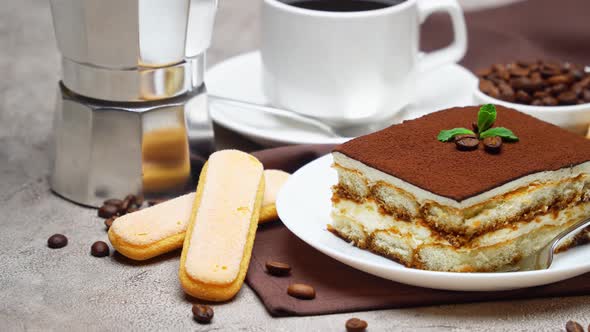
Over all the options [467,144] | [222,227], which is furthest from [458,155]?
[222,227]

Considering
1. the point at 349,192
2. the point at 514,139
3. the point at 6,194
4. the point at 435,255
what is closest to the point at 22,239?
the point at 6,194

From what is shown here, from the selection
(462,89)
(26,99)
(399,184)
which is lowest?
(26,99)

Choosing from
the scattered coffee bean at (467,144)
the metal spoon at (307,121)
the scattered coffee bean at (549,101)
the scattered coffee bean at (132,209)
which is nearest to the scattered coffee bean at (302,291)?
the scattered coffee bean at (467,144)

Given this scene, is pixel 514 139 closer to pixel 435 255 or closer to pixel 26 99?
pixel 435 255

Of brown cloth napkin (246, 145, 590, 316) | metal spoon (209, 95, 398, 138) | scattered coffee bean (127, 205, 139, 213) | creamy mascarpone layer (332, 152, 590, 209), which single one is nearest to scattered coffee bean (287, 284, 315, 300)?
brown cloth napkin (246, 145, 590, 316)

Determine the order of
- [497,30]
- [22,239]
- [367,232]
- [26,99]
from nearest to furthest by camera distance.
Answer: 1. [367,232]
2. [22,239]
3. [26,99]
4. [497,30]

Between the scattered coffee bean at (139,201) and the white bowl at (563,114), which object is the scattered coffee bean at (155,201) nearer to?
the scattered coffee bean at (139,201)
